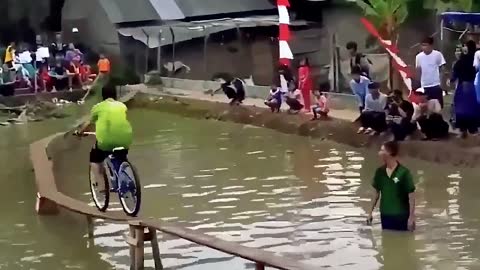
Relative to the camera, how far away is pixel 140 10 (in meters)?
36.0

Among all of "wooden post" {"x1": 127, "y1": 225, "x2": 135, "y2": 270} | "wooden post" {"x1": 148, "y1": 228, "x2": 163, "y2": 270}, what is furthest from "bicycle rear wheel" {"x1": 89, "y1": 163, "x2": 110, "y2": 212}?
"wooden post" {"x1": 148, "y1": 228, "x2": 163, "y2": 270}

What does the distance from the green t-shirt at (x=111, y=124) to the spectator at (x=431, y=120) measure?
20.6ft

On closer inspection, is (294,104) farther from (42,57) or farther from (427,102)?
(42,57)

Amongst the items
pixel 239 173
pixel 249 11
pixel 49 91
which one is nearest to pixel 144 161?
pixel 239 173

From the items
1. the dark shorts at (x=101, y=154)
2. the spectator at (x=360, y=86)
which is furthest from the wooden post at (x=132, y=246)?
the spectator at (x=360, y=86)

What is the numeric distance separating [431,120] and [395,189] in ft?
20.0

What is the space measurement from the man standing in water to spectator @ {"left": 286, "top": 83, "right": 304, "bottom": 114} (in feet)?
34.8

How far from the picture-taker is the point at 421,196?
43.3ft

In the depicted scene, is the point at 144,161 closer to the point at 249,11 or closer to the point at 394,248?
the point at 394,248

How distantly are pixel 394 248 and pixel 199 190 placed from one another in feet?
15.2

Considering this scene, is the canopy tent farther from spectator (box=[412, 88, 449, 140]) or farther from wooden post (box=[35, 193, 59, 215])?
wooden post (box=[35, 193, 59, 215])

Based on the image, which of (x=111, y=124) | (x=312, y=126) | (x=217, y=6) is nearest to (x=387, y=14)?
(x=312, y=126)

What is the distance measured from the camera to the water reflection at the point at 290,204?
1023cm

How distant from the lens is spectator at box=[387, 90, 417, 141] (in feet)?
54.4
